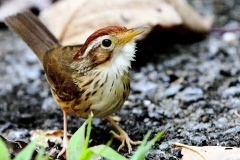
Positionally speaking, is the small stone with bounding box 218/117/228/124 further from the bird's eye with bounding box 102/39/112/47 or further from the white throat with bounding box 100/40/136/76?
the bird's eye with bounding box 102/39/112/47

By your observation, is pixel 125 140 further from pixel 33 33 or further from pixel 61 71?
pixel 33 33

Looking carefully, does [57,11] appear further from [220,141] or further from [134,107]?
[220,141]

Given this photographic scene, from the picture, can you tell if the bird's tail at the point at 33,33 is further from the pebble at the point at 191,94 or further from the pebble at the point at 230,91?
the pebble at the point at 230,91

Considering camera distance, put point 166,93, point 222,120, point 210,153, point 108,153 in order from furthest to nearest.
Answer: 1. point 166,93
2. point 222,120
3. point 210,153
4. point 108,153

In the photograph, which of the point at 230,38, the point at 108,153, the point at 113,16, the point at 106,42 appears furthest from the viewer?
the point at 230,38

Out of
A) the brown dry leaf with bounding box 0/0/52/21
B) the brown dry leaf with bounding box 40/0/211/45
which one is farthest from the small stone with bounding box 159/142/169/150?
the brown dry leaf with bounding box 0/0/52/21

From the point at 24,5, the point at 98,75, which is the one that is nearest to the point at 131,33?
the point at 98,75
